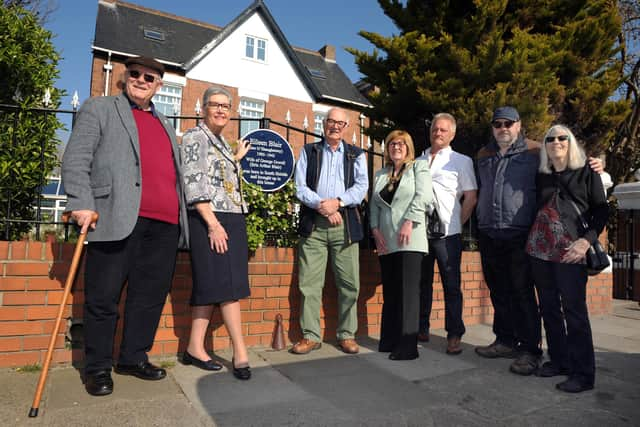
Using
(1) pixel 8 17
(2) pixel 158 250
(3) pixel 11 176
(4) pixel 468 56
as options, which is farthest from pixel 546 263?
(1) pixel 8 17

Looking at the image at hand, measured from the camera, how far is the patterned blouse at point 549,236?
118 inches

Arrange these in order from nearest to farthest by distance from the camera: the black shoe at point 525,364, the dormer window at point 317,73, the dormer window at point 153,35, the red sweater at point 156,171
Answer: the red sweater at point 156,171 < the black shoe at point 525,364 < the dormer window at point 153,35 < the dormer window at point 317,73

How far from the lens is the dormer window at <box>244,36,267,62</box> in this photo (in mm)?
19000

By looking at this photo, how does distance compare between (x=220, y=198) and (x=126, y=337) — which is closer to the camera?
Result: (x=126, y=337)

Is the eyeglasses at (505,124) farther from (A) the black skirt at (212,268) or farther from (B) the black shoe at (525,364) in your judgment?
(A) the black skirt at (212,268)

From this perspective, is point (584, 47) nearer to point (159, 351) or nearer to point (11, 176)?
point (159, 351)

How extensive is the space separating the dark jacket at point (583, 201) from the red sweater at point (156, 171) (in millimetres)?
2761

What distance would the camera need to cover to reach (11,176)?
130 inches

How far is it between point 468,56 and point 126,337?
541 centimetres

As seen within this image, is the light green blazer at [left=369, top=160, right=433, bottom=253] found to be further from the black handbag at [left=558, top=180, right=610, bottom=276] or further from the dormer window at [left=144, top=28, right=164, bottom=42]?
the dormer window at [left=144, top=28, right=164, bottom=42]

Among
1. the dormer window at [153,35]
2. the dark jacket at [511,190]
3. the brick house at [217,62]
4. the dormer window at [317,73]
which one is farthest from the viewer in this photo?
the dormer window at [317,73]

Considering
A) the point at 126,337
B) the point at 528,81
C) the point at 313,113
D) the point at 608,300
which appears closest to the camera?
the point at 126,337

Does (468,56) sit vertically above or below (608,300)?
above

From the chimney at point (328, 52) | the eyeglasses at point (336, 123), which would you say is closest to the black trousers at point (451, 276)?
the eyeglasses at point (336, 123)
